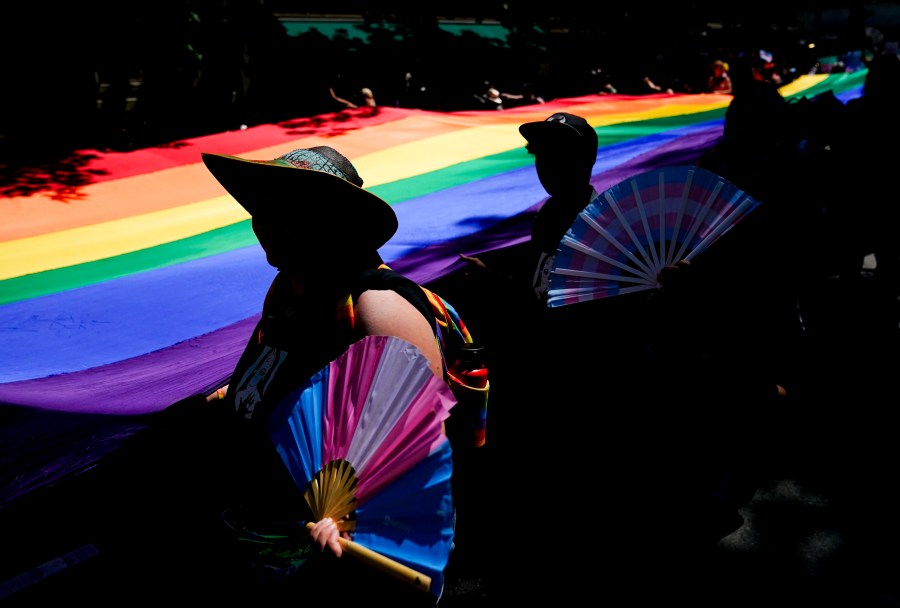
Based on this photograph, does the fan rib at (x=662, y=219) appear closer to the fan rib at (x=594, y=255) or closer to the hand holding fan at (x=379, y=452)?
the fan rib at (x=594, y=255)

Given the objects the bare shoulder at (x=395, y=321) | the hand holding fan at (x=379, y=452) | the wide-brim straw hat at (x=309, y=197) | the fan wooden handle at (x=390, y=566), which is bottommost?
the fan wooden handle at (x=390, y=566)

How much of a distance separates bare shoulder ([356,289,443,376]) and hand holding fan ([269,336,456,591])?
0.29 feet

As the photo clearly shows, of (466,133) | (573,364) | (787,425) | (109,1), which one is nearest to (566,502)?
(573,364)

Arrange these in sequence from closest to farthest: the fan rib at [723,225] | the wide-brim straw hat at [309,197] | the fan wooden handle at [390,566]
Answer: the fan wooden handle at [390,566], the wide-brim straw hat at [309,197], the fan rib at [723,225]

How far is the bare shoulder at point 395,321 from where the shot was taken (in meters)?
1.67

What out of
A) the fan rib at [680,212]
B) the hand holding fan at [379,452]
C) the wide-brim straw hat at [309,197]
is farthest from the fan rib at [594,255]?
the hand holding fan at [379,452]

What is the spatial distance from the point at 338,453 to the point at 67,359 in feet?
4.19

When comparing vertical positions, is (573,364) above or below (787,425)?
above

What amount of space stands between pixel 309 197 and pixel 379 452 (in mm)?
573

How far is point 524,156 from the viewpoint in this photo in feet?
16.5

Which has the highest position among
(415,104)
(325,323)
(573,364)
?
(325,323)

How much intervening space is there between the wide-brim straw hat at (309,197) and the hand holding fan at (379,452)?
290 mm

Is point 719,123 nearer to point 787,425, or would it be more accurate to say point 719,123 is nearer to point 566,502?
point 787,425

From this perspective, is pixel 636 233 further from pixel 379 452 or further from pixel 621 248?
pixel 379 452
